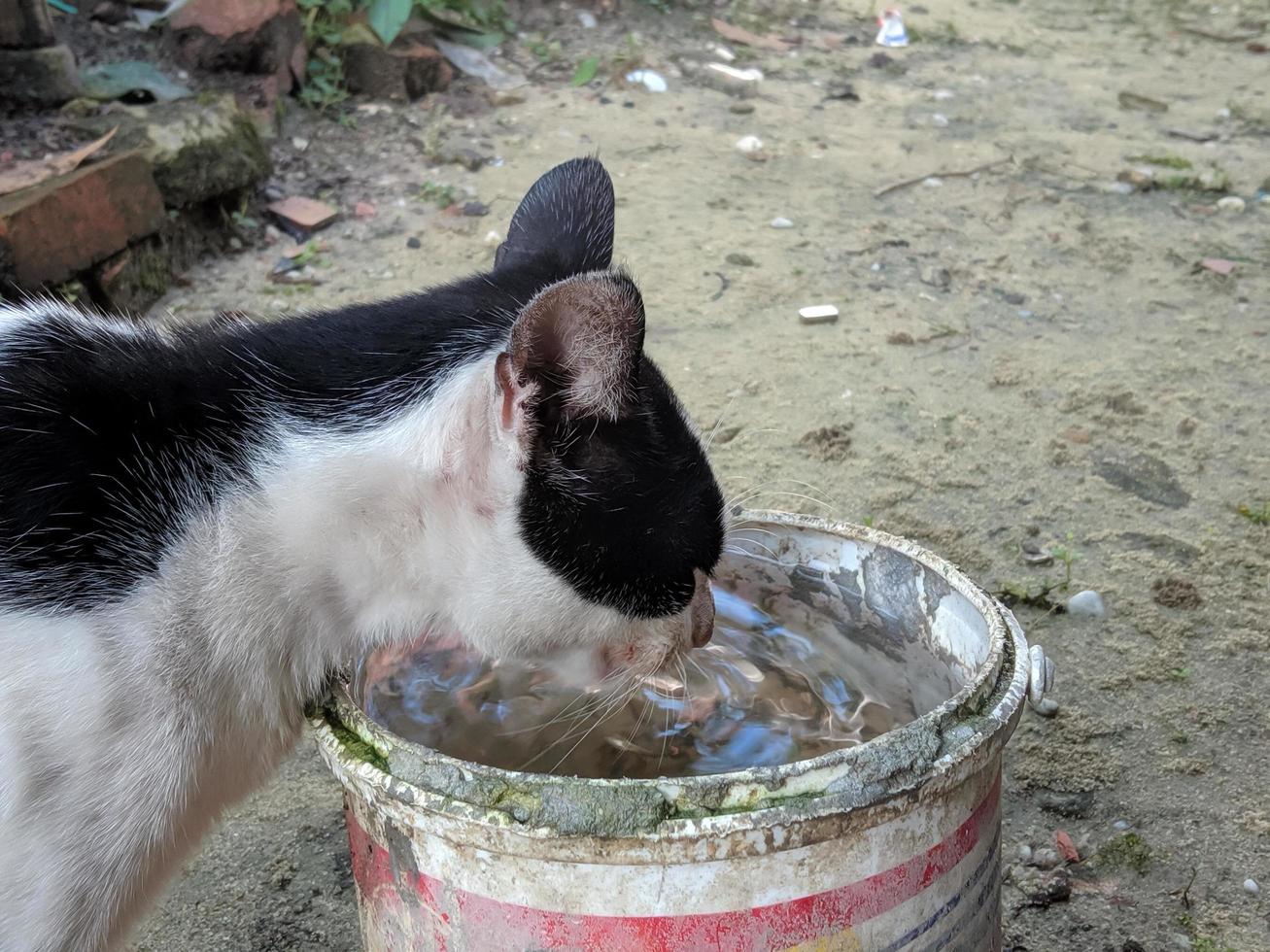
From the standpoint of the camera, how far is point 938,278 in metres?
3.68

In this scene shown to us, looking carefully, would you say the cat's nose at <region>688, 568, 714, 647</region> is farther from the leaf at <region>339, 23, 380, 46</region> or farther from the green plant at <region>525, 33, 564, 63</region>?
the green plant at <region>525, 33, 564, 63</region>

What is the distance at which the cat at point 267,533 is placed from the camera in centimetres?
118

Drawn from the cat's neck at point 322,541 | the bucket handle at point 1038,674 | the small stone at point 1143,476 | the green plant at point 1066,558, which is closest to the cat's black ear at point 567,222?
the cat's neck at point 322,541

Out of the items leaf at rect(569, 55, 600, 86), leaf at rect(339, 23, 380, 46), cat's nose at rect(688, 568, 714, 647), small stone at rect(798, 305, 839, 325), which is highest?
cat's nose at rect(688, 568, 714, 647)

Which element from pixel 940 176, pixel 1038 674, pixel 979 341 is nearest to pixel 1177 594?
pixel 979 341

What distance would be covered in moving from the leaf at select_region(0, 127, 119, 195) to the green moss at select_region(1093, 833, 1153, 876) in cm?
274

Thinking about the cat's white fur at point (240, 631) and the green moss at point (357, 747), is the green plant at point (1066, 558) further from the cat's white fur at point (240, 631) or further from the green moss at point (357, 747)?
the green moss at point (357, 747)

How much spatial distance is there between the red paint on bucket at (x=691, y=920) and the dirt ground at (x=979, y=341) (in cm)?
70

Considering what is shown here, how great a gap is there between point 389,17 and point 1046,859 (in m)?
3.66

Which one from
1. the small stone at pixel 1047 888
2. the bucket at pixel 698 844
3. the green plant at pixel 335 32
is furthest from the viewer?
the green plant at pixel 335 32

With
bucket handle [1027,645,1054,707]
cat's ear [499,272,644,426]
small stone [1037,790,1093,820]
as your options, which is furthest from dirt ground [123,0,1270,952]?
cat's ear [499,272,644,426]

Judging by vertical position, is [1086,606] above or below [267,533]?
below

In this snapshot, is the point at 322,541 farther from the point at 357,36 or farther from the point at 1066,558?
A: the point at 357,36

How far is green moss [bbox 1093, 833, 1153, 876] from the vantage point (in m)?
1.74
